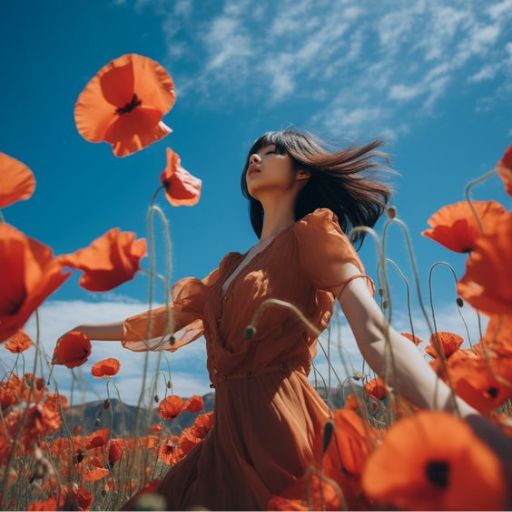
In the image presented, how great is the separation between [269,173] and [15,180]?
1459 mm

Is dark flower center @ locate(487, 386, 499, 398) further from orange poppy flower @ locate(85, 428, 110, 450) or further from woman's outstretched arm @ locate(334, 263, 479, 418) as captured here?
orange poppy flower @ locate(85, 428, 110, 450)

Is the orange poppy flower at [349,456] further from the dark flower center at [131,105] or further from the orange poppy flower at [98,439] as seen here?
the orange poppy flower at [98,439]

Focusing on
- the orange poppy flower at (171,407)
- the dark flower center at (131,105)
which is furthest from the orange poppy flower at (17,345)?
the dark flower center at (131,105)

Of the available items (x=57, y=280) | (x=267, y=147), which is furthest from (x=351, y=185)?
(x=57, y=280)

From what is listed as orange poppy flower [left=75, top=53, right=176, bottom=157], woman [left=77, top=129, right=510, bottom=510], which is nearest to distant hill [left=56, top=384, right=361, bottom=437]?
woman [left=77, top=129, right=510, bottom=510]

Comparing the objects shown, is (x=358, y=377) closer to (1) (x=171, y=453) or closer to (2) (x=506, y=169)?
(2) (x=506, y=169)

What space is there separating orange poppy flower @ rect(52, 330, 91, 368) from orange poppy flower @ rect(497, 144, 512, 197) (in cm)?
189

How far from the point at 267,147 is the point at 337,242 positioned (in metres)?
0.93

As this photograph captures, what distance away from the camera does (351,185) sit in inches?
104

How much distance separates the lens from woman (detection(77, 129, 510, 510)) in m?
1.53

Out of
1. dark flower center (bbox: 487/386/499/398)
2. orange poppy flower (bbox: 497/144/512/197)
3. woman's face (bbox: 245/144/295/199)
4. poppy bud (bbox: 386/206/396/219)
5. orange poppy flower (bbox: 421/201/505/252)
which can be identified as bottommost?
dark flower center (bbox: 487/386/499/398)

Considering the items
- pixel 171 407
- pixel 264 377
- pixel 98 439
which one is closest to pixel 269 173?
pixel 264 377

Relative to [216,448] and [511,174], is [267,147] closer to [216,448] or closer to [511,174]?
[216,448]

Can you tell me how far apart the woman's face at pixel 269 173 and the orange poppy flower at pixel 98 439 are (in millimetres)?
1744
